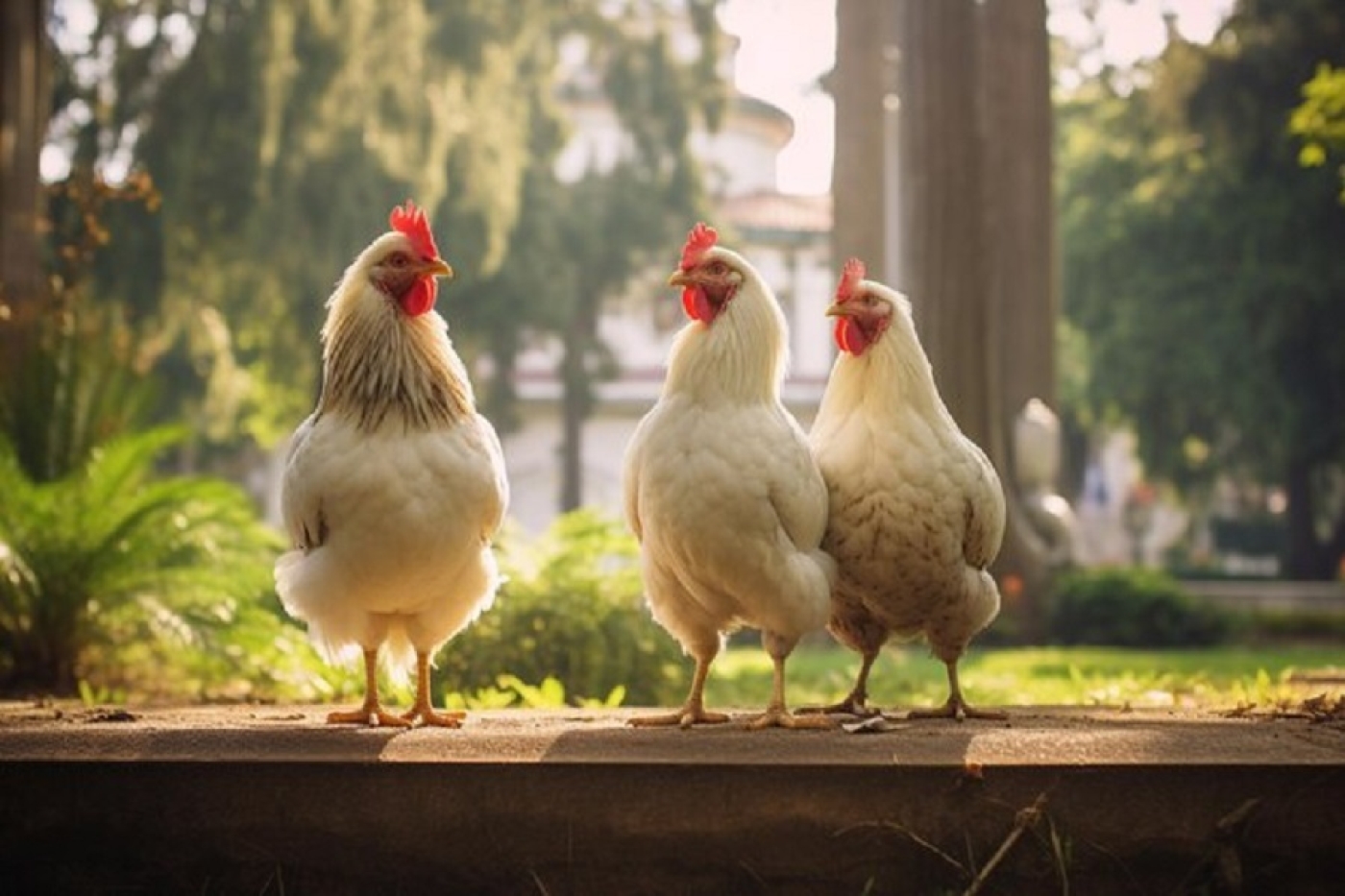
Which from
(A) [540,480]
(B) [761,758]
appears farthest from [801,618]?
(A) [540,480]

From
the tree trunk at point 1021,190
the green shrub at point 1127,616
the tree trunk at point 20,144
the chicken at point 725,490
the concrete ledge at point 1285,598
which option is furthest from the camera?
the concrete ledge at point 1285,598

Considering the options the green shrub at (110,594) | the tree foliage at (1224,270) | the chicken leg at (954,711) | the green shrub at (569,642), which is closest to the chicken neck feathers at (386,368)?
the chicken leg at (954,711)

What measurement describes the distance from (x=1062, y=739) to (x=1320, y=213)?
25.5 m

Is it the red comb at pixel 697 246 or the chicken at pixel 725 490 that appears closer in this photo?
the chicken at pixel 725 490

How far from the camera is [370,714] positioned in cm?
503

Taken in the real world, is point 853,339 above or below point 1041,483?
above

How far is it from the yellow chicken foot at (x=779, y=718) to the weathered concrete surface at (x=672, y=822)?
26.3 inches

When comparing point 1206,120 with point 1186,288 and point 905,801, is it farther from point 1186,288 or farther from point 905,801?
point 905,801

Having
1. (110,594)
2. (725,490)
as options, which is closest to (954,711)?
(725,490)

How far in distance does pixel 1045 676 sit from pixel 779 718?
6.60m

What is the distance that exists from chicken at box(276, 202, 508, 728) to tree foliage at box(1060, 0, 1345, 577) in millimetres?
23338

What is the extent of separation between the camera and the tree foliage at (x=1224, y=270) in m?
26.9

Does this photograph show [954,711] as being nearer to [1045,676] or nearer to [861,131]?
[1045,676]

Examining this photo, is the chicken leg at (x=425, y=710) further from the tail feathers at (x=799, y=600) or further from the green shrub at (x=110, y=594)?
the green shrub at (x=110, y=594)
